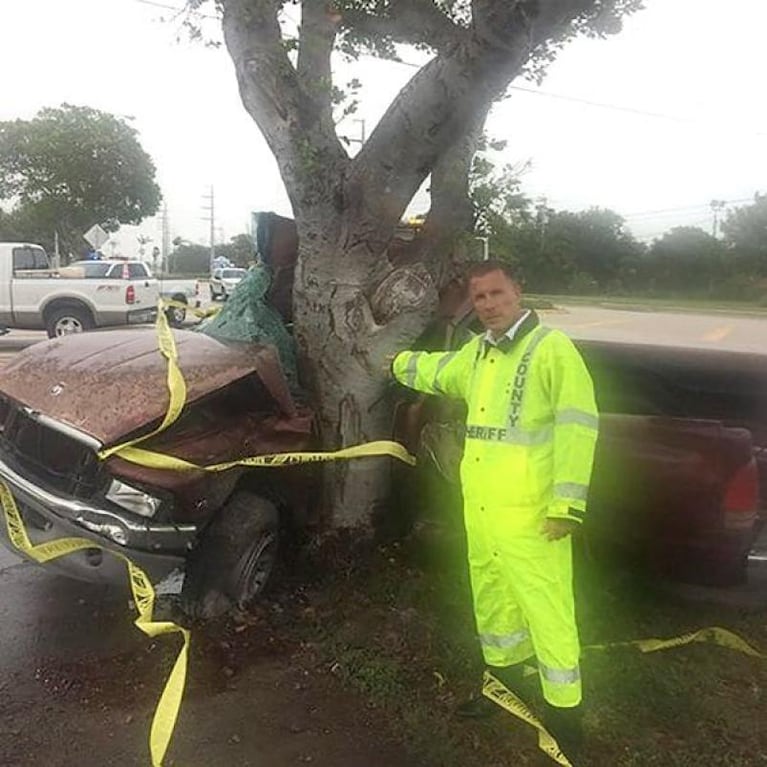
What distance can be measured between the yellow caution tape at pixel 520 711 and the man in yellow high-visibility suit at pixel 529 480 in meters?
0.04

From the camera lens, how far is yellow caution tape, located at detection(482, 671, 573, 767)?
290 centimetres

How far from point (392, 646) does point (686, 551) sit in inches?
50.4

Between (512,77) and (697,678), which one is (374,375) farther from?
(697,678)

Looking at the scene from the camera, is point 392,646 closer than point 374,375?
Yes

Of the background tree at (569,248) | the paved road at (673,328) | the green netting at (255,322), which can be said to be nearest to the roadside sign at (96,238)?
the background tree at (569,248)

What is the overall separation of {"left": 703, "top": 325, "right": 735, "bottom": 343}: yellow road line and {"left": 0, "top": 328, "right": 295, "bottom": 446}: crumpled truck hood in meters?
3.03

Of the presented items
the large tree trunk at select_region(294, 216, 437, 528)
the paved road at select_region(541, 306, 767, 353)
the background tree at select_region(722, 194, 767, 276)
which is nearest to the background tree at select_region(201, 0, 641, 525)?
the large tree trunk at select_region(294, 216, 437, 528)

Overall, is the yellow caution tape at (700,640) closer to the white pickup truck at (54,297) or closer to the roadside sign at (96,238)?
the white pickup truck at (54,297)

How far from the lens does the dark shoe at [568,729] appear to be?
2.89m

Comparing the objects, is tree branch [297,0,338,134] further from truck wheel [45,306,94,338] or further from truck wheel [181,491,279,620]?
truck wheel [45,306,94,338]

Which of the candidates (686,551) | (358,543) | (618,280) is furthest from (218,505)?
(618,280)

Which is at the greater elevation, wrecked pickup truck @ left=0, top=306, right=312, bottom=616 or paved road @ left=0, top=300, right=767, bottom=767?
wrecked pickup truck @ left=0, top=306, right=312, bottom=616

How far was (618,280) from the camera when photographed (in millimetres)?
6859

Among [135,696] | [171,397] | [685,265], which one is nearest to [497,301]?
[171,397]
